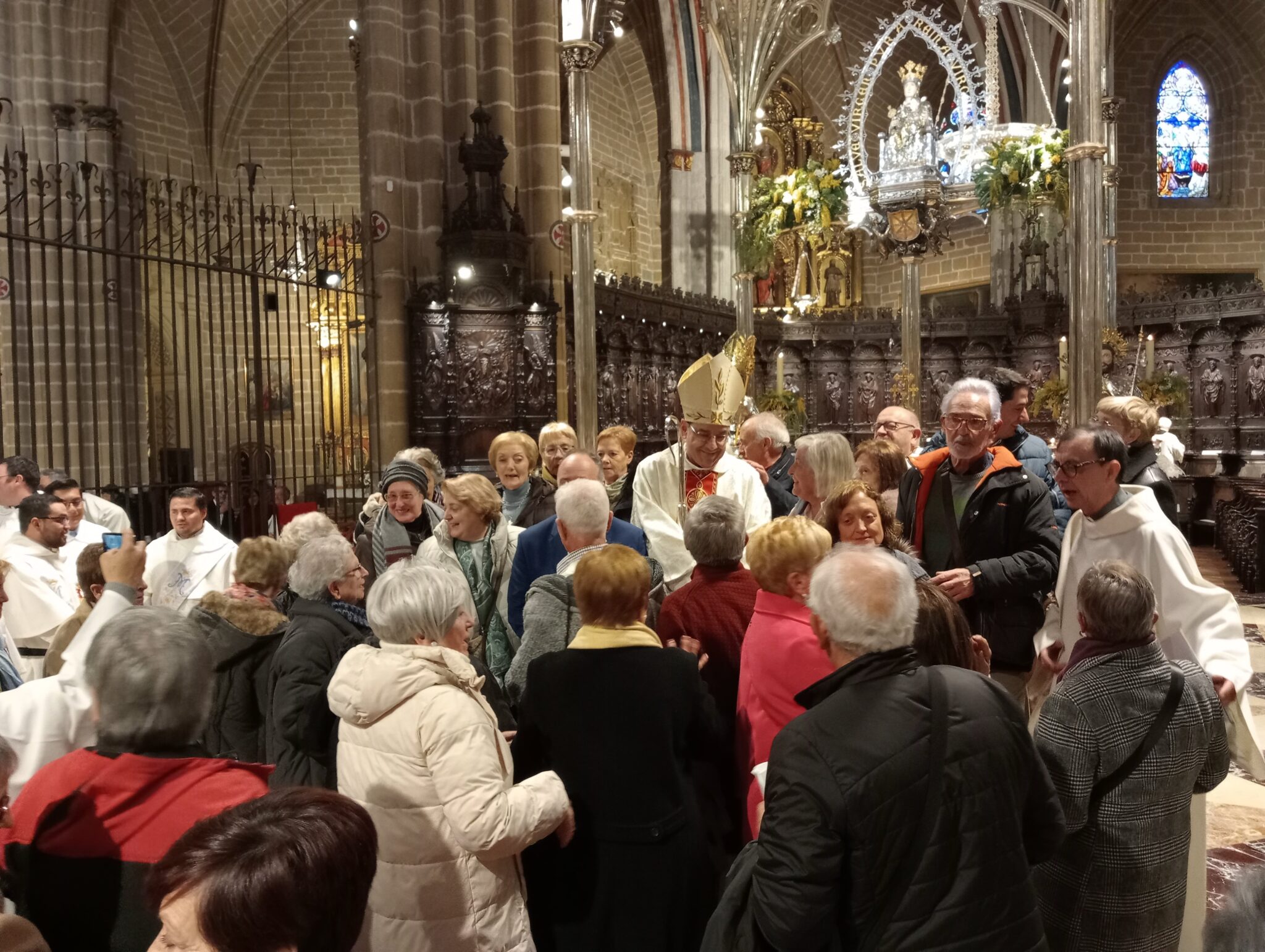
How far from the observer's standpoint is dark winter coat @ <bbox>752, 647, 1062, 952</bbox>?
187cm

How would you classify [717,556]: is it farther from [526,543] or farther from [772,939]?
[772,939]

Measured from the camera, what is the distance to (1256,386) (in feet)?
54.5

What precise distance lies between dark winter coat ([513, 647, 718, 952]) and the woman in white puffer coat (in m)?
0.12

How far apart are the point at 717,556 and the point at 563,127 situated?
1724cm

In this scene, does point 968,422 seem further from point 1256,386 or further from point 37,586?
point 1256,386

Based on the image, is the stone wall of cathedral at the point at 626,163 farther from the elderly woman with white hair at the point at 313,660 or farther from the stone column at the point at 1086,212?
the elderly woman with white hair at the point at 313,660

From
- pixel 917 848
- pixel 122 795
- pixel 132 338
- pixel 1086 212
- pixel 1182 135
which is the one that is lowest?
pixel 917 848

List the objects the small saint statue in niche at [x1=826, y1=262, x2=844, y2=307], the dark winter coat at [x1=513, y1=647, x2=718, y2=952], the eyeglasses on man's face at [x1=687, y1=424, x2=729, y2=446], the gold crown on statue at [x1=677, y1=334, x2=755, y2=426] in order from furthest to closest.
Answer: the small saint statue in niche at [x1=826, y1=262, x2=844, y2=307]
the gold crown on statue at [x1=677, y1=334, x2=755, y2=426]
the eyeglasses on man's face at [x1=687, y1=424, x2=729, y2=446]
the dark winter coat at [x1=513, y1=647, x2=718, y2=952]

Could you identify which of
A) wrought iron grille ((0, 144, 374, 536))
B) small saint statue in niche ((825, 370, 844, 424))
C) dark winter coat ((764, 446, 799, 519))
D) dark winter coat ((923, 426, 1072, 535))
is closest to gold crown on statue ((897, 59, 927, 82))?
small saint statue in niche ((825, 370, 844, 424))

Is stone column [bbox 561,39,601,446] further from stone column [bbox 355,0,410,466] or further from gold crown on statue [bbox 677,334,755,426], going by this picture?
gold crown on statue [bbox 677,334,755,426]

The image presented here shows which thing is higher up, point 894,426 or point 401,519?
point 894,426

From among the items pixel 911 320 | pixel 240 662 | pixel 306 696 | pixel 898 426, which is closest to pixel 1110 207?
pixel 911 320

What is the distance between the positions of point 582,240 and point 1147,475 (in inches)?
285

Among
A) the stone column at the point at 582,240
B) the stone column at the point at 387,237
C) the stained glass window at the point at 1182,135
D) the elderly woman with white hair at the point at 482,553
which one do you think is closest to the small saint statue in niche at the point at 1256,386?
the stained glass window at the point at 1182,135
